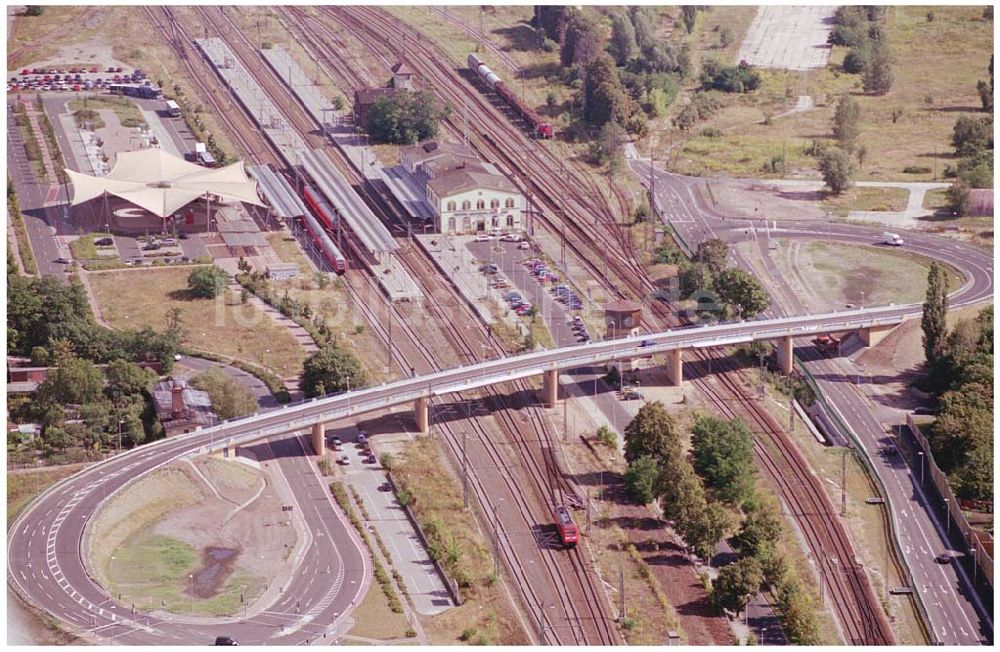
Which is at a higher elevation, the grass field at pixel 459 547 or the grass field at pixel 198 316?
the grass field at pixel 198 316

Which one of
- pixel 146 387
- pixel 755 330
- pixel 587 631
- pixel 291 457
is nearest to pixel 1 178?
pixel 146 387

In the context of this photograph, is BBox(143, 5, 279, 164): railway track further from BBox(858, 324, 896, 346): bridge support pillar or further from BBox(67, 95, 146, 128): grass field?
BBox(858, 324, 896, 346): bridge support pillar

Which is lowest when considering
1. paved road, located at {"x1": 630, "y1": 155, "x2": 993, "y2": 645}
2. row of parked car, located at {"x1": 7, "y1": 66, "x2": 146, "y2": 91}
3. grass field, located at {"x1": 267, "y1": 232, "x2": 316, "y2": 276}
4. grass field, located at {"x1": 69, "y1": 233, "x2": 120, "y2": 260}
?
paved road, located at {"x1": 630, "y1": 155, "x2": 993, "y2": 645}

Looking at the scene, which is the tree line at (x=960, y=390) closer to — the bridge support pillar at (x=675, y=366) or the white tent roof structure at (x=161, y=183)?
the bridge support pillar at (x=675, y=366)

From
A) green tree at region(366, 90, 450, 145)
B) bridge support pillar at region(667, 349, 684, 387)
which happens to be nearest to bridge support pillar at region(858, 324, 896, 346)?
bridge support pillar at region(667, 349, 684, 387)

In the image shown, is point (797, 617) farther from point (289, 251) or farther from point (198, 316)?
point (289, 251)

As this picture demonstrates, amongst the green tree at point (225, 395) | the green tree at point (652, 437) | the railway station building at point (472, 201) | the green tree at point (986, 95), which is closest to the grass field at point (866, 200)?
the green tree at point (986, 95)

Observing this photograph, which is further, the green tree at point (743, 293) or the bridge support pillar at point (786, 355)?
the green tree at point (743, 293)

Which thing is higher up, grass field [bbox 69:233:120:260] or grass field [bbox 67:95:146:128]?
grass field [bbox 67:95:146:128]
